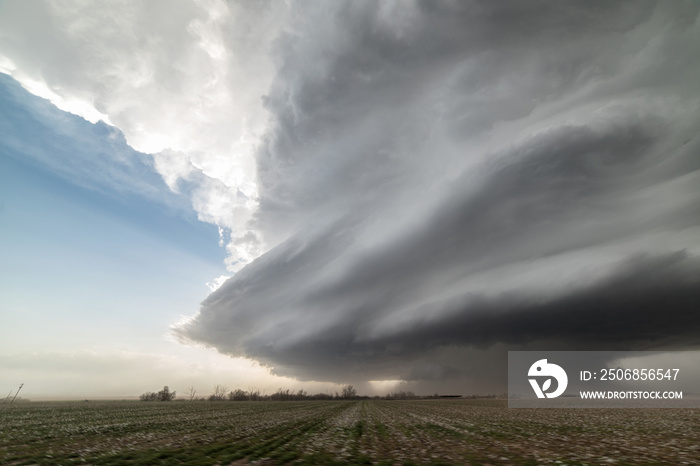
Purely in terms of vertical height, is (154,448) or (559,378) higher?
(154,448)

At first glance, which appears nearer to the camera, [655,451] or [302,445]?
[655,451]

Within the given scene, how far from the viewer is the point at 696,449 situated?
19.3 m

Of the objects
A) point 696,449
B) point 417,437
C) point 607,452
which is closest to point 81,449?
point 417,437

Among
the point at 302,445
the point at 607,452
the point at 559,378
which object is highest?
the point at 607,452

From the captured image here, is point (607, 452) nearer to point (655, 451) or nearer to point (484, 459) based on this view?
point (655, 451)

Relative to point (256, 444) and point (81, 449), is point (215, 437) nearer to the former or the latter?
point (256, 444)

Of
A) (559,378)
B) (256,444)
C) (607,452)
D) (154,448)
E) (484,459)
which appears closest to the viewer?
(484,459)

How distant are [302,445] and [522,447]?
51.1ft

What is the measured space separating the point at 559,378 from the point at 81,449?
76854mm

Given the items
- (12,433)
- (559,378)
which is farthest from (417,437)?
(559,378)

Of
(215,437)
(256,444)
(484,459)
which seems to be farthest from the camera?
(215,437)

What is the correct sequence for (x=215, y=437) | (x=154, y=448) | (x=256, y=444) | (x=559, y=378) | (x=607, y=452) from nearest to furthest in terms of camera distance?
(x=607, y=452) → (x=154, y=448) → (x=256, y=444) → (x=215, y=437) → (x=559, y=378)

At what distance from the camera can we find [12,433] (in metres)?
26.9

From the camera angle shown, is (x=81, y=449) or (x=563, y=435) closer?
(x=81, y=449)
